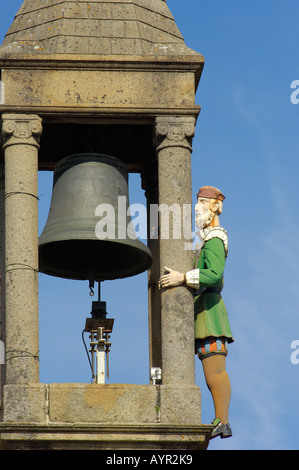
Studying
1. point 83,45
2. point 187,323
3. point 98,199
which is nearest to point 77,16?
point 83,45

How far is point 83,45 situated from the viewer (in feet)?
110

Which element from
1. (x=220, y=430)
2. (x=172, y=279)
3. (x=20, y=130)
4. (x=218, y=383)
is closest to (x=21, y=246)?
(x=20, y=130)

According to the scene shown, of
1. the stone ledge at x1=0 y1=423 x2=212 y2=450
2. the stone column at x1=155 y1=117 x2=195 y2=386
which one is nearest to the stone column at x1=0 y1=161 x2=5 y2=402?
the stone ledge at x1=0 y1=423 x2=212 y2=450

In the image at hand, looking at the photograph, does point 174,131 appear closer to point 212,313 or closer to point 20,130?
point 20,130

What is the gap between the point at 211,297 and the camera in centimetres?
3309

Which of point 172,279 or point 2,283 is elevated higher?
point 2,283

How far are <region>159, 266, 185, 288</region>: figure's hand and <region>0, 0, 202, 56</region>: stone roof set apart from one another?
325 centimetres

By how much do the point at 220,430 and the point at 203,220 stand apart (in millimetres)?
3166

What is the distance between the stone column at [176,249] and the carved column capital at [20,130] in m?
1.71

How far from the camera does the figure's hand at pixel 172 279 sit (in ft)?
107

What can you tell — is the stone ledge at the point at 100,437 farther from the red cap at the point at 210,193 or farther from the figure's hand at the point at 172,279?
the red cap at the point at 210,193

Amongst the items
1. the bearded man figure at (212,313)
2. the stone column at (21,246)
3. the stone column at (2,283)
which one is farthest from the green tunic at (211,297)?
the stone column at (2,283)

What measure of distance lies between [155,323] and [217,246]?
2.17 metres
